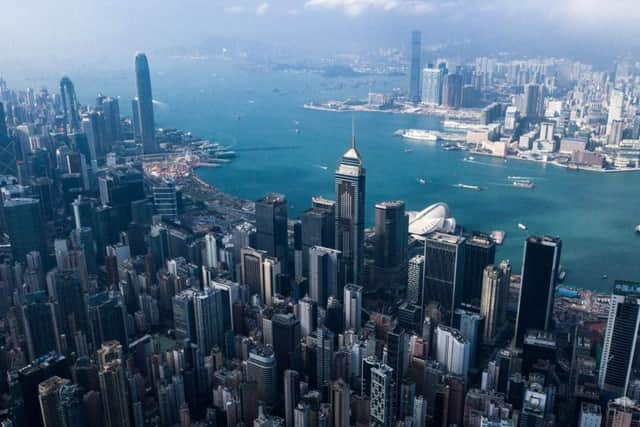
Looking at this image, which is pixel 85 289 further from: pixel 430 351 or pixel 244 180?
pixel 244 180

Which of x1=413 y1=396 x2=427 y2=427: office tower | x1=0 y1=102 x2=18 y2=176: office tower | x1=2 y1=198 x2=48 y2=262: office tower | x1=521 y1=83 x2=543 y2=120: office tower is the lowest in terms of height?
x1=413 y1=396 x2=427 y2=427: office tower

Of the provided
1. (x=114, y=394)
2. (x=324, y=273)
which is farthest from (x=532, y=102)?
(x=114, y=394)

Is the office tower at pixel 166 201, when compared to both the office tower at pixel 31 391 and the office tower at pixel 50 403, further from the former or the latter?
the office tower at pixel 50 403

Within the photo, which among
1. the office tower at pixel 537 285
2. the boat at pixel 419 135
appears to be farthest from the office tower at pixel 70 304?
the boat at pixel 419 135

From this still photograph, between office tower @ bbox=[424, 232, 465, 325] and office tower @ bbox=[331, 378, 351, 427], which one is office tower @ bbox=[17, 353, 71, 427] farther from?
office tower @ bbox=[424, 232, 465, 325]

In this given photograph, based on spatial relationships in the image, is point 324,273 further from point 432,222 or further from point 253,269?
point 432,222

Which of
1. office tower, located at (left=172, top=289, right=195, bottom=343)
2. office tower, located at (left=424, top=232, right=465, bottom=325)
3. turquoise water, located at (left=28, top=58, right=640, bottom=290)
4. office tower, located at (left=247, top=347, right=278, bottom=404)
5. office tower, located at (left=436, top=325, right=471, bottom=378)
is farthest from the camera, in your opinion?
turquoise water, located at (left=28, top=58, right=640, bottom=290)

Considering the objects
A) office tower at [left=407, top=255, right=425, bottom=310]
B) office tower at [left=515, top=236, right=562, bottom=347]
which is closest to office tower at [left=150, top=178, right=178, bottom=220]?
office tower at [left=407, top=255, right=425, bottom=310]
